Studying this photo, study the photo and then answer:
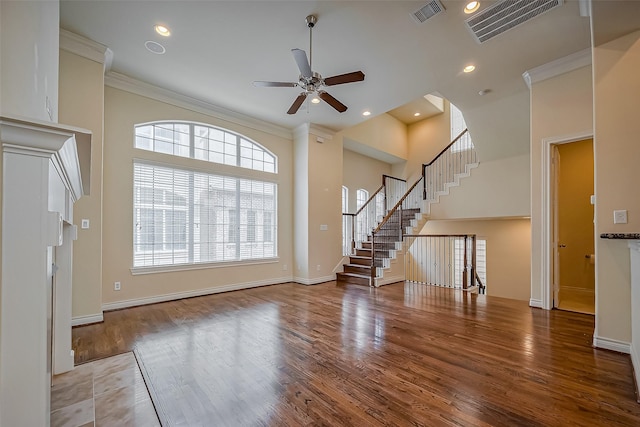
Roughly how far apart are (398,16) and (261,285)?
502 cm

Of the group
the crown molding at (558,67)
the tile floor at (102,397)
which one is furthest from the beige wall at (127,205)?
the crown molding at (558,67)

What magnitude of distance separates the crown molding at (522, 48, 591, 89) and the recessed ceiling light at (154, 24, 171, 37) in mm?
4851

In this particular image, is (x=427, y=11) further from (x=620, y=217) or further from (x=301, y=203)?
(x=301, y=203)

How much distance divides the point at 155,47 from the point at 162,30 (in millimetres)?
401

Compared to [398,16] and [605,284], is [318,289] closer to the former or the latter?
[605,284]

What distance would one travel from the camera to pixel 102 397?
2002mm

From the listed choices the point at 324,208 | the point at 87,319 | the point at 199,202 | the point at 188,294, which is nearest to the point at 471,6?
the point at 324,208

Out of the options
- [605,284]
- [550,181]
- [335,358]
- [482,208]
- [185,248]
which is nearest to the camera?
[335,358]

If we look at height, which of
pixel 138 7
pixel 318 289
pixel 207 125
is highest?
pixel 138 7

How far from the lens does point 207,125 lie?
203 inches

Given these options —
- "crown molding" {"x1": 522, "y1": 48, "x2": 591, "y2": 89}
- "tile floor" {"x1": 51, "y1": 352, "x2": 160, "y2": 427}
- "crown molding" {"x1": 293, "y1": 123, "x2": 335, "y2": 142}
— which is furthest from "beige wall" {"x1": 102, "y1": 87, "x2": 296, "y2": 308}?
"crown molding" {"x1": 522, "y1": 48, "x2": 591, "y2": 89}

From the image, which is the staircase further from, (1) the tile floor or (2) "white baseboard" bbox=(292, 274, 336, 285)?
(1) the tile floor

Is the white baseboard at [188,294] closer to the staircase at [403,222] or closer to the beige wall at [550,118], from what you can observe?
the staircase at [403,222]

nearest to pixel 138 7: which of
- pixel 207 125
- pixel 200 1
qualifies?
pixel 200 1
